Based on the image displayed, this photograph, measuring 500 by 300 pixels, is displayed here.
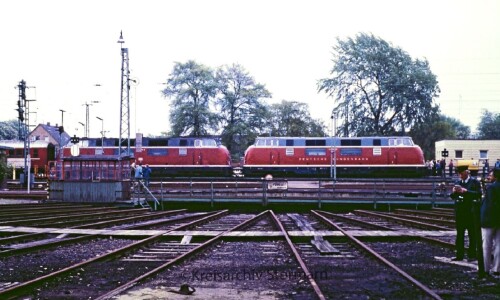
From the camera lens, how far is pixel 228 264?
31.3 feet

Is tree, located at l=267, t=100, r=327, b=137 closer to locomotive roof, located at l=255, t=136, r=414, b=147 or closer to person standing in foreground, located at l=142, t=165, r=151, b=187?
locomotive roof, located at l=255, t=136, r=414, b=147

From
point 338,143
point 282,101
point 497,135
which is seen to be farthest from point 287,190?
point 497,135

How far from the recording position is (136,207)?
77.7 ft

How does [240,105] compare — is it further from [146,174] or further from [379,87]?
[146,174]

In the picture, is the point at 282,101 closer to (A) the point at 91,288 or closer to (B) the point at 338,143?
(B) the point at 338,143

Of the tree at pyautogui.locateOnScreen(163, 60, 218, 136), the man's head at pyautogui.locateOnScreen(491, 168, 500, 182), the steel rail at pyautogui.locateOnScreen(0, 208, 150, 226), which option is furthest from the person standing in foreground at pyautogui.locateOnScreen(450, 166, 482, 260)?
the tree at pyautogui.locateOnScreen(163, 60, 218, 136)

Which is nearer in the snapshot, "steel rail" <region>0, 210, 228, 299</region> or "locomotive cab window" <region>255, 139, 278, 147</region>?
"steel rail" <region>0, 210, 228, 299</region>

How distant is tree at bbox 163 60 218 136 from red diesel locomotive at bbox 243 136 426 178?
→ 833 inches

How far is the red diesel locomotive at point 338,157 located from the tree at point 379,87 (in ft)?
40.0

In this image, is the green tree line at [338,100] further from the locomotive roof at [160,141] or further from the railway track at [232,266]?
the railway track at [232,266]

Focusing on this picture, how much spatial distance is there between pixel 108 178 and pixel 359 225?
1124 centimetres

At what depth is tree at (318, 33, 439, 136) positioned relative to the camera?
54594 millimetres

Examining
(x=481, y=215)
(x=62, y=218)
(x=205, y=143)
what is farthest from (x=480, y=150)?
(x=481, y=215)

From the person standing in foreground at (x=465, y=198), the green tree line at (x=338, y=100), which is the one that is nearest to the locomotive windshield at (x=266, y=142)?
the green tree line at (x=338, y=100)
